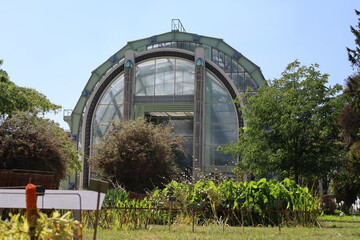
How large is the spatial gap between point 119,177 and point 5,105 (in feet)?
21.7

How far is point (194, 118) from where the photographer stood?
113 ft

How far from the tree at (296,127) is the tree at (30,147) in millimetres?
8229

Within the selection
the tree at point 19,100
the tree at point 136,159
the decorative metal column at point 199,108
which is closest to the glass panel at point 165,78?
the decorative metal column at point 199,108

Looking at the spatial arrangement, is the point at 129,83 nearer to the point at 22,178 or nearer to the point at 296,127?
the point at 296,127

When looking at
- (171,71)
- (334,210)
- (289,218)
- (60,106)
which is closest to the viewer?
(289,218)

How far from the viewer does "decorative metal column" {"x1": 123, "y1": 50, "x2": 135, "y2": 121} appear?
35500 millimetres

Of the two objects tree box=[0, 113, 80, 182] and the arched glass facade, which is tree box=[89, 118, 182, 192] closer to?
tree box=[0, 113, 80, 182]

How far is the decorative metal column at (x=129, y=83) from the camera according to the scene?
35.5 meters

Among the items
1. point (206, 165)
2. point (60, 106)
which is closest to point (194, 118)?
point (206, 165)

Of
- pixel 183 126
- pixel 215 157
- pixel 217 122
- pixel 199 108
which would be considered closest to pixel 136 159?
pixel 215 157

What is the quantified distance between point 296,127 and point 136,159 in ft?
27.7

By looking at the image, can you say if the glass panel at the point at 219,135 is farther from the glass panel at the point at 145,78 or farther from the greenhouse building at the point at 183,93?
the glass panel at the point at 145,78

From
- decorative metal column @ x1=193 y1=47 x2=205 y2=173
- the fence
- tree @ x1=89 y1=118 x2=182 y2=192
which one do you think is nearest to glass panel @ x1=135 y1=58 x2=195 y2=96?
decorative metal column @ x1=193 y1=47 x2=205 y2=173

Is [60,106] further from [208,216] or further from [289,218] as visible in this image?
[289,218]
